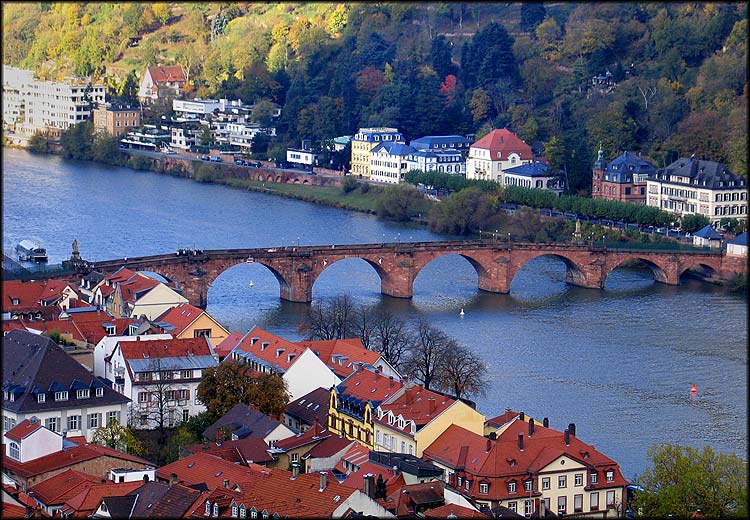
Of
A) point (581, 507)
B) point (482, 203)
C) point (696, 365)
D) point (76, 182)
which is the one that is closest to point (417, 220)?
point (482, 203)

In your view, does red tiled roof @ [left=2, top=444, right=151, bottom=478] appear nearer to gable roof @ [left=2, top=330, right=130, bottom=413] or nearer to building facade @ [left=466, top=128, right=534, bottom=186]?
gable roof @ [left=2, top=330, right=130, bottom=413]

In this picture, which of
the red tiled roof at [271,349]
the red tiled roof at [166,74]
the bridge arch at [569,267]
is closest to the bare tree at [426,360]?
the red tiled roof at [271,349]

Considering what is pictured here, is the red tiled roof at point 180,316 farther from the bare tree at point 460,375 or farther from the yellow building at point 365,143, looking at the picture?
the yellow building at point 365,143

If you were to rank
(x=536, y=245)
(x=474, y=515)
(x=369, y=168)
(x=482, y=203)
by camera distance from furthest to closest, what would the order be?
(x=369, y=168), (x=482, y=203), (x=536, y=245), (x=474, y=515)

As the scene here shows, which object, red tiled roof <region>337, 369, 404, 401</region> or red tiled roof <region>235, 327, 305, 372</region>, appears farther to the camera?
red tiled roof <region>235, 327, 305, 372</region>

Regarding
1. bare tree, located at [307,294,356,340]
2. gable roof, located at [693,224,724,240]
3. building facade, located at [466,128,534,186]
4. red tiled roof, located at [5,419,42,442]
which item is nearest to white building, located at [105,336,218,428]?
red tiled roof, located at [5,419,42,442]

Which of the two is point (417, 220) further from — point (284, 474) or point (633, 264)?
point (284, 474)
